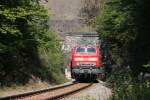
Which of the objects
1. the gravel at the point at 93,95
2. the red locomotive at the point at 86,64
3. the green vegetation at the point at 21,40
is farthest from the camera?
the red locomotive at the point at 86,64

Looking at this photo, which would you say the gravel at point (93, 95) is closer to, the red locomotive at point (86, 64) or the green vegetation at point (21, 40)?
the green vegetation at point (21, 40)

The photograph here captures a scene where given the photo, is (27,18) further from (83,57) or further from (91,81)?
(91,81)

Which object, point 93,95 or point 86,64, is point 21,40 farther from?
point 86,64

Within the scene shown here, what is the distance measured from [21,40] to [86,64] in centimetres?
1222

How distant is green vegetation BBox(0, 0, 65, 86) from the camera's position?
26562 mm

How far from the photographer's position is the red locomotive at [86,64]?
40.2 m

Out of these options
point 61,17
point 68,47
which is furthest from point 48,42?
point 61,17

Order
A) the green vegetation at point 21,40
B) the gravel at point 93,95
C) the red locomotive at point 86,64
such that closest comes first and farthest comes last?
the gravel at point 93,95, the green vegetation at point 21,40, the red locomotive at point 86,64

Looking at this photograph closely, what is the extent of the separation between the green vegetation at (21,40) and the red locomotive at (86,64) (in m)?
2.88

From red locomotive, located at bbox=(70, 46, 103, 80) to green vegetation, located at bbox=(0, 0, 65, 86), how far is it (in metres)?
2.88

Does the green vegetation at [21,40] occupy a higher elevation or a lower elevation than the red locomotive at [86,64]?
higher

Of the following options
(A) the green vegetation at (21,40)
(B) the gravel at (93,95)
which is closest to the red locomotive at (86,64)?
(A) the green vegetation at (21,40)

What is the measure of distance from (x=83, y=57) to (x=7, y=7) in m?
14.9

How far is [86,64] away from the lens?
40812mm
